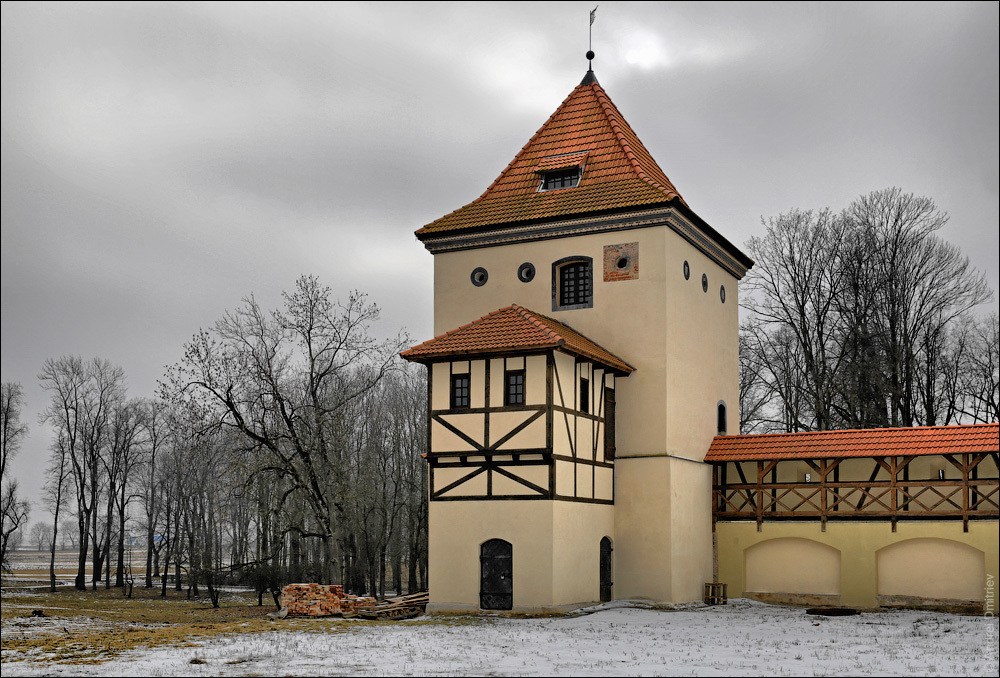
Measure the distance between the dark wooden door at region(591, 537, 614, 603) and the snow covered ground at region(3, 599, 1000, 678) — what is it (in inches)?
78.5

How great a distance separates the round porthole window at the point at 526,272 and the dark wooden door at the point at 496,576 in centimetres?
658

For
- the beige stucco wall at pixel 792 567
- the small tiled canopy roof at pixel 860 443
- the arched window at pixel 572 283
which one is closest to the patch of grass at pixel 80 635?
the arched window at pixel 572 283

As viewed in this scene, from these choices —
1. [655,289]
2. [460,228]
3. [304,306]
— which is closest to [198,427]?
[304,306]

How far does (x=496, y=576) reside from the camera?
21219 millimetres

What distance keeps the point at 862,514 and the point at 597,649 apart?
381 inches

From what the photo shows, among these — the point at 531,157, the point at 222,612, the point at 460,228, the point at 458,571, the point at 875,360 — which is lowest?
the point at 222,612

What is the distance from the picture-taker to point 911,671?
13.8 metres

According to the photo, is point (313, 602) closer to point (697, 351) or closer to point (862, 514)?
point (697, 351)

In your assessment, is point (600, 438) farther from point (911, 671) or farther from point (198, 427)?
point (198, 427)

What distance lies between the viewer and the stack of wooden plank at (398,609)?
2133 centimetres

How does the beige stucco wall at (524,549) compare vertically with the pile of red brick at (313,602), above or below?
above

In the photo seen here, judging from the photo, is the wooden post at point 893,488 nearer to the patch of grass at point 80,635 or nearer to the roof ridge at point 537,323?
the roof ridge at point 537,323

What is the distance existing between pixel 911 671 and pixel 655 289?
11309mm

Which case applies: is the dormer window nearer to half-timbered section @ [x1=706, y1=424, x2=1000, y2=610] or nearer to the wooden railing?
half-timbered section @ [x1=706, y1=424, x2=1000, y2=610]
